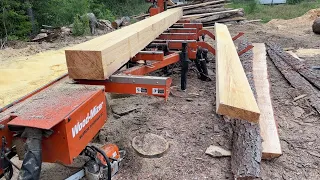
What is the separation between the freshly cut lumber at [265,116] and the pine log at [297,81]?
45 cm

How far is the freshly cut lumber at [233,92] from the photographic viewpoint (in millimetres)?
2396

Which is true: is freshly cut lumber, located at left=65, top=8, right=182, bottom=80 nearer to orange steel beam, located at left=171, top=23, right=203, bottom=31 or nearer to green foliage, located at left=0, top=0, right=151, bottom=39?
orange steel beam, located at left=171, top=23, right=203, bottom=31

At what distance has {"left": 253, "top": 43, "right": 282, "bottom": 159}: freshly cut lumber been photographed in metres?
2.88

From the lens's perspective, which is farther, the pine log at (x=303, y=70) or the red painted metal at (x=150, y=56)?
the pine log at (x=303, y=70)

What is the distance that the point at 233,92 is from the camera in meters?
2.70

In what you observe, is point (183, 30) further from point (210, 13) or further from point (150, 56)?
point (210, 13)

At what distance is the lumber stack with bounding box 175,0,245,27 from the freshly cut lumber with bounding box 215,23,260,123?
7.52 m

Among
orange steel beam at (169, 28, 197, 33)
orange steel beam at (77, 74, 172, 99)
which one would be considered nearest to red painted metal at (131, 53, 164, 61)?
orange steel beam at (77, 74, 172, 99)

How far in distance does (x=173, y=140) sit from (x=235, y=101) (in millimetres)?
1055

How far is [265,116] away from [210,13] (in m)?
8.58

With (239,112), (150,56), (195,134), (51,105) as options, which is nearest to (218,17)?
(150,56)

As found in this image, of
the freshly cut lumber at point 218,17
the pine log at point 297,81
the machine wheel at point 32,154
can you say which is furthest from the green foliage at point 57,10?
the machine wheel at point 32,154

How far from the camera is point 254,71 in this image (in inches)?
200

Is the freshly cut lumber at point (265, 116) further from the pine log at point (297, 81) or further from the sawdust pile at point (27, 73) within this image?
the sawdust pile at point (27, 73)
